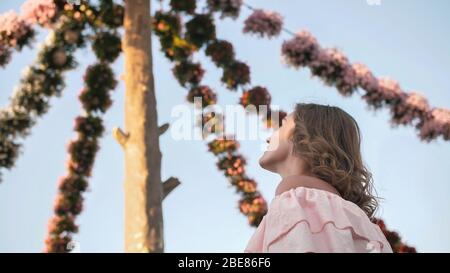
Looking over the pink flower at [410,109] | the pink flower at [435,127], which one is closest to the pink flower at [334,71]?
the pink flower at [410,109]

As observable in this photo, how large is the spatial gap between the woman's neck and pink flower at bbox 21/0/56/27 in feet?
16.3

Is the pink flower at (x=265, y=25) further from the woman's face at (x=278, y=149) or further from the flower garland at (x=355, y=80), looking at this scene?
the woman's face at (x=278, y=149)

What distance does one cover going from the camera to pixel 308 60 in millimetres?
6859

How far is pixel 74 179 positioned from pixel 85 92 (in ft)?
4.01

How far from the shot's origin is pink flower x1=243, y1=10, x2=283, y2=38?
22.3ft

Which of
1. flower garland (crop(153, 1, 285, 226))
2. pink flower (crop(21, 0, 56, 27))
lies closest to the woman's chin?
flower garland (crop(153, 1, 285, 226))

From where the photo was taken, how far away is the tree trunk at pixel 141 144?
3.62 metres

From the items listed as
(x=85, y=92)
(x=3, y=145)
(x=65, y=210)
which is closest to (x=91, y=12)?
(x=85, y=92)

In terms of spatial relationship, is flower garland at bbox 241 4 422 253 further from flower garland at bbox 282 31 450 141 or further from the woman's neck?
the woman's neck

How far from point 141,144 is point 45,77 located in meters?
3.88
